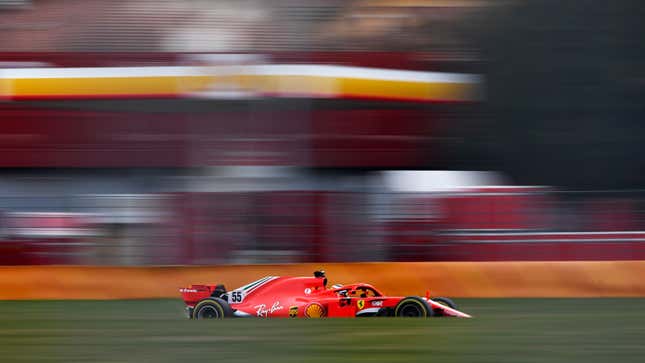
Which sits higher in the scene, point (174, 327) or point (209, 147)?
point (209, 147)

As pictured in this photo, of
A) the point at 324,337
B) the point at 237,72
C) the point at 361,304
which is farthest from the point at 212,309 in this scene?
the point at 237,72

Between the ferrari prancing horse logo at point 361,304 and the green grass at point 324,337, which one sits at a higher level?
the ferrari prancing horse logo at point 361,304

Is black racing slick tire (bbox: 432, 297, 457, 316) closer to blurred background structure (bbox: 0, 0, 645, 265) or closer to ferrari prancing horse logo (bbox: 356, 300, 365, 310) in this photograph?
ferrari prancing horse logo (bbox: 356, 300, 365, 310)

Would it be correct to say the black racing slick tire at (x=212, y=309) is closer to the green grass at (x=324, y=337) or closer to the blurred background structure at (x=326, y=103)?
the green grass at (x=324, y=337)

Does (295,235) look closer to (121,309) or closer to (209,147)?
(121,309)

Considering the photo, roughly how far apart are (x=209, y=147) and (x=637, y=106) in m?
7.89

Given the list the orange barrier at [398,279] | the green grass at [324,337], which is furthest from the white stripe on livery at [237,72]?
the green grass at [324,337]

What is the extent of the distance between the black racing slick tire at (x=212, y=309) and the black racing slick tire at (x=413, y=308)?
50.5 inches

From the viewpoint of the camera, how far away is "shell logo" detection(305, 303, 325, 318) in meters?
8.33

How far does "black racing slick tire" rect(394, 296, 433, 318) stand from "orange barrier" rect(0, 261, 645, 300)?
2.70m

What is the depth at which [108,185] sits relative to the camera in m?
18.2

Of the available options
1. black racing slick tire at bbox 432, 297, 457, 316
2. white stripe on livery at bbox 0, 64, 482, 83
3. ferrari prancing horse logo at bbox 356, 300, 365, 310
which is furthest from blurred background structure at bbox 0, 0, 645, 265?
ferrari prancing horse logo at bbox 356, 300, 365, 310

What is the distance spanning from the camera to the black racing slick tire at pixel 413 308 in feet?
26.7

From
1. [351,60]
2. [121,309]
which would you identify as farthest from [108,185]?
[121,309]
